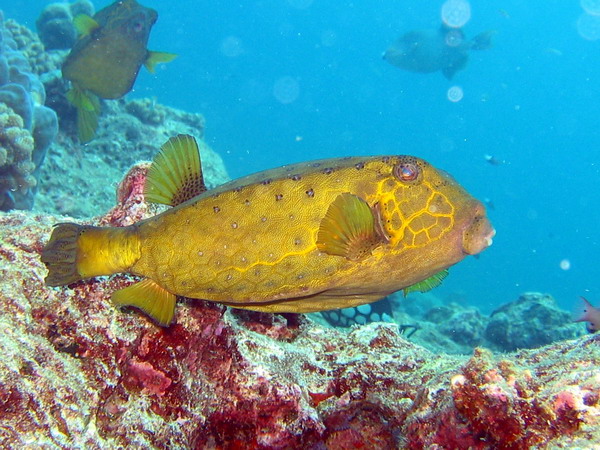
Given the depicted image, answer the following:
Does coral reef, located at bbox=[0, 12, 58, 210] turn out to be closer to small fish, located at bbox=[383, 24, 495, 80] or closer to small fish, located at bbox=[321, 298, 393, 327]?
small fish, located at bbox=[321, 298, 393, 327]

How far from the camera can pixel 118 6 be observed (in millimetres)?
6703

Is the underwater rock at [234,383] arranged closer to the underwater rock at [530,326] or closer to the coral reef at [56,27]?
the underwater rock at [530,326]

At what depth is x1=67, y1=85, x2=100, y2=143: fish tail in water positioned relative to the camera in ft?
23.1

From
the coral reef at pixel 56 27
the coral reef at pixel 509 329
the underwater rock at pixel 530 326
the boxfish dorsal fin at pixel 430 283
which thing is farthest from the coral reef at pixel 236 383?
the coral reef at pixel 56 27

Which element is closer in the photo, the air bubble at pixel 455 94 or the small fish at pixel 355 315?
the small fish at pixel 355 315

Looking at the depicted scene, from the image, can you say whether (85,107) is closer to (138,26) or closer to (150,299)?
(138,26)

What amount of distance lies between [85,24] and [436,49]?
26.7 meters

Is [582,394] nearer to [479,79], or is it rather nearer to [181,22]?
[181,22]

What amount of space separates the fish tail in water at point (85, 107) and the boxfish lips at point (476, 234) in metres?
7.08

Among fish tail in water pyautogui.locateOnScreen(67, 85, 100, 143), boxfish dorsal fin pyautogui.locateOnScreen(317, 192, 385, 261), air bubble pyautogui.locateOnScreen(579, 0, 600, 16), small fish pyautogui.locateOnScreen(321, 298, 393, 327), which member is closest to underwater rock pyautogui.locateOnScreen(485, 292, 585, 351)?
small fish pyautogui.locateOnScreen(321, 298, 393, 327)

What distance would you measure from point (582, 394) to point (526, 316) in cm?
1163

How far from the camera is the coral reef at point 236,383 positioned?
5.69ft

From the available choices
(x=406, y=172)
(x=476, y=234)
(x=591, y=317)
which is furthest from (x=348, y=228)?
(x=591, y=317)

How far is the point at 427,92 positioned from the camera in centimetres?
17488
